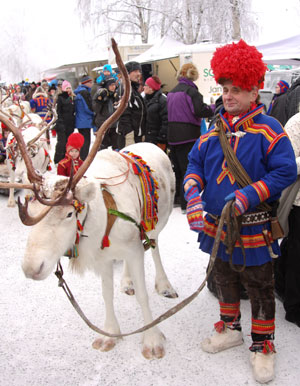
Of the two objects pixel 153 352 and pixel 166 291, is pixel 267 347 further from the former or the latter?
pixel 166 291

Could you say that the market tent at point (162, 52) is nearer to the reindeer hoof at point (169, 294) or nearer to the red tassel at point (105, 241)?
the reindeer hoof at point (169, 294)

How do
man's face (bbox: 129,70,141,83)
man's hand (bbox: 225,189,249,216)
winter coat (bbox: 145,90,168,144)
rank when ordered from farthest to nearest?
winter coat (bbox: 145,90,168,144), man's face (bbox: 129,70,141,83), man's hand (bbox: 225,189,249,216)

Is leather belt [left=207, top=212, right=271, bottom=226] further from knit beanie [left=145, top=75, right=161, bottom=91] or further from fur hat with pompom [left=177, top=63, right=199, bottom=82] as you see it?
knit beanie [left=145, top=75, right=161, bottom=91]

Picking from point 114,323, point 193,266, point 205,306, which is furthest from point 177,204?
point 114,323

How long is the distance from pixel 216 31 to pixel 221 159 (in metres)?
20.8

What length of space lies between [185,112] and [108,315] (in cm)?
321

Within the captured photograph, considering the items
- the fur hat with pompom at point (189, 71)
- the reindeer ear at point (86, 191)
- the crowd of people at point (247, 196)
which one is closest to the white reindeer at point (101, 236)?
the reindeer ear at point (86, 191)

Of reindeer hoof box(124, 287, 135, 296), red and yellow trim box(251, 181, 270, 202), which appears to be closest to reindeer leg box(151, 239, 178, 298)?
reindeer hoof box(124, 287, 135, 296)

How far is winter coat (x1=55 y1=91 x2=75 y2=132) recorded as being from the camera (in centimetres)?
747

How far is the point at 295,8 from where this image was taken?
79.2 feet

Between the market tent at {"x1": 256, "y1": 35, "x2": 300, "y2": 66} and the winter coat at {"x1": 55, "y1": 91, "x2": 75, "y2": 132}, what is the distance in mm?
4279

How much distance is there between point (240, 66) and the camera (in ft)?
6.84

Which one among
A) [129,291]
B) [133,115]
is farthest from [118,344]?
[133,115]

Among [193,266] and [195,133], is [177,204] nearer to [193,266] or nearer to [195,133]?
[195,133]
